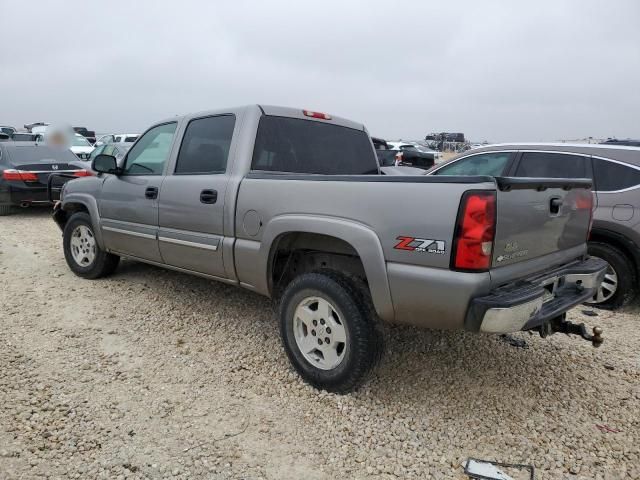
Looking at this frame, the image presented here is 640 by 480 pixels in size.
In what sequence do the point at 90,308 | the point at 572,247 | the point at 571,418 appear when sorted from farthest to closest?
the point at 90,308
the point at 572,247
the point at 571,418

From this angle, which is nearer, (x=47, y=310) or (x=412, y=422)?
(x=412, y=422)

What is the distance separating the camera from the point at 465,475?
2.39 meters

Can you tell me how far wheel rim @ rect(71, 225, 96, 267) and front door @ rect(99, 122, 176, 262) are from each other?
451 millimetres

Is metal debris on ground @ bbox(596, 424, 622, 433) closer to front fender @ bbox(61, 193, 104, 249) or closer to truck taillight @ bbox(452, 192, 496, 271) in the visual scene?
truck taillight @ bbox(452, 192, 496, 271)

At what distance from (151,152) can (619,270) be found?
182 inches

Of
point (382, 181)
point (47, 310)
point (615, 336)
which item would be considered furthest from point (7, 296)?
point (615, 336)

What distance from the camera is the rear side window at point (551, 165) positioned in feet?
15.8

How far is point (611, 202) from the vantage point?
4535 millimetres

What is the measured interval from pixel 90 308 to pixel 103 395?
1641 mm

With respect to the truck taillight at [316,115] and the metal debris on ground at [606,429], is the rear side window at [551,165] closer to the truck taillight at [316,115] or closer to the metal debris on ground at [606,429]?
the truck taillight at [316,115]

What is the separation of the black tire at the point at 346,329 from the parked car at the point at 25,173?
7600 millimetres

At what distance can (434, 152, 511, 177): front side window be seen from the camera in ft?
17.6

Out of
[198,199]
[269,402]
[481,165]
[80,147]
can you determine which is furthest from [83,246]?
[80,147]

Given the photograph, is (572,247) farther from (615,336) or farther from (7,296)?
(7,296)
